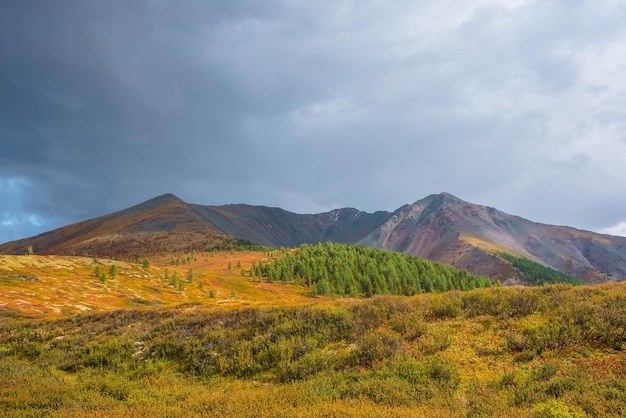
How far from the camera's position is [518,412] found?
7785 millimetres

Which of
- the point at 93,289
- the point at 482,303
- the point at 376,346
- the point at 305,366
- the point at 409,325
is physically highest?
the point at 482,303

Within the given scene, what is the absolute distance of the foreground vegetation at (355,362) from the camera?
28.8ft

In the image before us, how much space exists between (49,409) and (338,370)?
9.06m

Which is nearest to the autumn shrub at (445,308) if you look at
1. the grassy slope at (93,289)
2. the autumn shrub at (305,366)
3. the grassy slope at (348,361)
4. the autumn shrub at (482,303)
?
the grassy slope at (348,361)

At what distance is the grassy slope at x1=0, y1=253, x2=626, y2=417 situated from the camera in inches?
346

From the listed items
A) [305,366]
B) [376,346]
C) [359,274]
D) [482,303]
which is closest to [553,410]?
[376,346]

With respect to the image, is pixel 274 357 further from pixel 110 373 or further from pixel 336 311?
pixel 110 373

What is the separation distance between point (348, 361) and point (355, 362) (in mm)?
279

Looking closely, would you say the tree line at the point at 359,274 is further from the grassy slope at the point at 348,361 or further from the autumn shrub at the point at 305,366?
the autumn shrub at the point at 305,366

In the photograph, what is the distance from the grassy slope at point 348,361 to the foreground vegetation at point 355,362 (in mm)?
56

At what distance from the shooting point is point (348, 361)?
12.4m

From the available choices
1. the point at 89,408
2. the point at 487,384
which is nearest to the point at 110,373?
the point at 89,408

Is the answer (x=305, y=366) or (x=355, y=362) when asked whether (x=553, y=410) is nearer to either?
(x=355, y=362)

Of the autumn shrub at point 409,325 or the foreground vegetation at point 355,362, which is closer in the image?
the foreground vegetation at point 355,362
